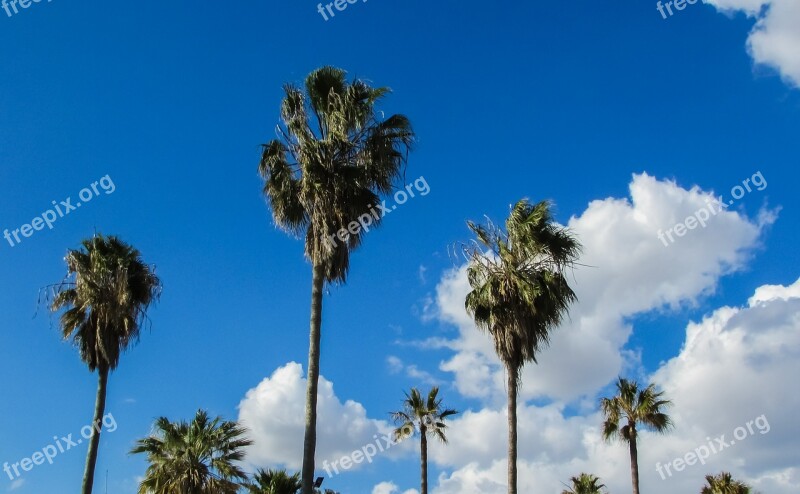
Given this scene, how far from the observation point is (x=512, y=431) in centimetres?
2250

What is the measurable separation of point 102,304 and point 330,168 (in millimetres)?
10297

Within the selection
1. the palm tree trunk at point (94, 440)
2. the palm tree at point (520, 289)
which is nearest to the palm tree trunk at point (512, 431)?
the palm tree at point (520, 289)

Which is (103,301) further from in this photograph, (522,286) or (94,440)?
(522,286)

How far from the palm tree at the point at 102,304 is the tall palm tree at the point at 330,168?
8.08m

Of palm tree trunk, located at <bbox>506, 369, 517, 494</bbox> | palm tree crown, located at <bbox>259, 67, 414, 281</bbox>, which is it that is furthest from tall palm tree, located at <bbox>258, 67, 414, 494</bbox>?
palm tree trunk, located at <bbox>506, 369, 517, 494</bbox>

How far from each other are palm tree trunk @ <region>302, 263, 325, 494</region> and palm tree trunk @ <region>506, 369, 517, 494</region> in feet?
22.8

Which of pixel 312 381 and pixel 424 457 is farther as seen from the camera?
pixel 424 457

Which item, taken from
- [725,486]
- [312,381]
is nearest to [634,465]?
[725,486]

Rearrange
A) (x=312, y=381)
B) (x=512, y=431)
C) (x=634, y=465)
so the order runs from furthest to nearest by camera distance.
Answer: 1. (x=634, y=465)
2. (x=512, y=431)
3. (x=312, y=381)

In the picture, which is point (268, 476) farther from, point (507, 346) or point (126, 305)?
point (507, 346)

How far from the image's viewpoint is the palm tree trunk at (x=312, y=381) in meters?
17.3

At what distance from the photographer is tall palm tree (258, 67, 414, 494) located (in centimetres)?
1992

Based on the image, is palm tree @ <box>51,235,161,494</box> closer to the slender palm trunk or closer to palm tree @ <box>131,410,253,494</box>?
palm tree @ <box>131,410,253,494</box>

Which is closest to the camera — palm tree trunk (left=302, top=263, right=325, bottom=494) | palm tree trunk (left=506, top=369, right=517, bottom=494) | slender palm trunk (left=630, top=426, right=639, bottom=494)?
palm tree trunk (left=302, top=263, right=325, bottom=494)
